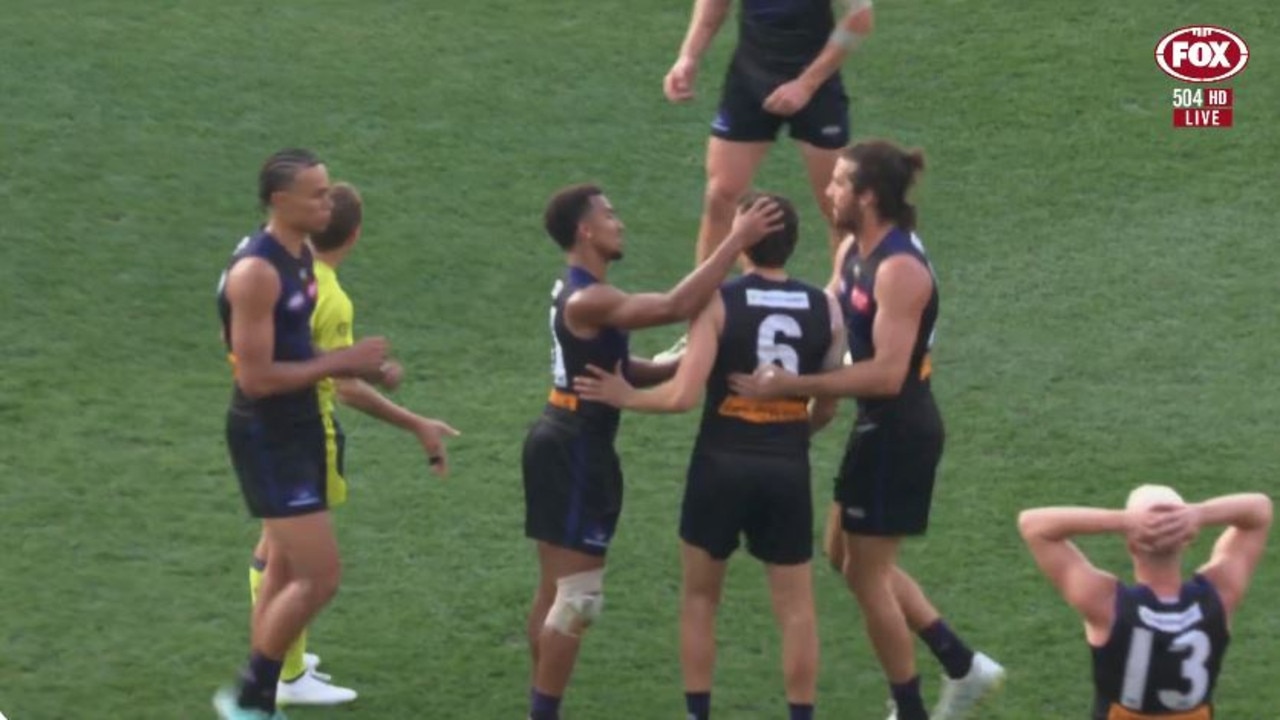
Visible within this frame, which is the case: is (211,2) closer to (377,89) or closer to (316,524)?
(377,89)

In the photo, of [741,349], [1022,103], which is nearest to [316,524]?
[741,349]

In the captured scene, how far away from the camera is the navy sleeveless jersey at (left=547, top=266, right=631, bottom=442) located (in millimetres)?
7922

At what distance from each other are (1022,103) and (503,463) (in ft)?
17.8

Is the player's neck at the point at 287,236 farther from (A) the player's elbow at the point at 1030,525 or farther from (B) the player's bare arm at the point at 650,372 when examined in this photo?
(A) the player's elbow at the point at 1030,525

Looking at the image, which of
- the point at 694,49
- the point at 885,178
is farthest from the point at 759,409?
the point at 694,49

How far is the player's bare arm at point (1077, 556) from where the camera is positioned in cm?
663

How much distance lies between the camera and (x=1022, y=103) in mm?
14758

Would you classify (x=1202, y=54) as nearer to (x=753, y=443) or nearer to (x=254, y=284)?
(x=753, y=443)

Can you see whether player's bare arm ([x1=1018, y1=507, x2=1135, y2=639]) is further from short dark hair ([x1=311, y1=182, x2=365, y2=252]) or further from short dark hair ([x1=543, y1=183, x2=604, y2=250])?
short dark hair ([x1=311, y1=182, x2=365, y2=252])

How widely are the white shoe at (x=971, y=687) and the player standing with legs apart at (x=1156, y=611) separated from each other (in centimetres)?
169

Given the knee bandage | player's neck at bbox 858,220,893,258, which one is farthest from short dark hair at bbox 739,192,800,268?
the knee bandage

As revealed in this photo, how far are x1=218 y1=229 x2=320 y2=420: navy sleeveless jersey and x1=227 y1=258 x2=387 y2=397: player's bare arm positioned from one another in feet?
0.15

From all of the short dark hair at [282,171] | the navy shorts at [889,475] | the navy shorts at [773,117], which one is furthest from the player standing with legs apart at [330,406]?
the navy shorts at [773,117]

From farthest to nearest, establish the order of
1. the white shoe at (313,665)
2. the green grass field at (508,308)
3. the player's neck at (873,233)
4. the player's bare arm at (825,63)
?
the player's bare arm at (825,63), the green grass field at (508,308), the white shoe at (313,665), the player's neck at (873,233)
